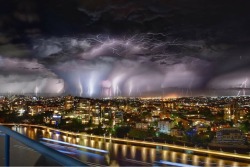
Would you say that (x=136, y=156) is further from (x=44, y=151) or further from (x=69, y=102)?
(x=69, y=102)

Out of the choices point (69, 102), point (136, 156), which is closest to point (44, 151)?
point (136, 156)

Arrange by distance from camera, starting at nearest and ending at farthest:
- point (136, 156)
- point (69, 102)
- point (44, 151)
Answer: point (44, 151) → point (136, 156) → point (69, 102)

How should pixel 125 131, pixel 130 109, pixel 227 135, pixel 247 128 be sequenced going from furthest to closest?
pixel 130 109
pixel 247 128
pixel 125 131
pixel 227 135

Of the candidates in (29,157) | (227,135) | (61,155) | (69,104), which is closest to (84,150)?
(29,157)

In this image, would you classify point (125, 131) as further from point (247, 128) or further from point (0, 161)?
point (0, 161)

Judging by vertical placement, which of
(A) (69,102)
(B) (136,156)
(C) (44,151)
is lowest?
(B) (136,156)

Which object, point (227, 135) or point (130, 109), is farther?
point (130, 109)

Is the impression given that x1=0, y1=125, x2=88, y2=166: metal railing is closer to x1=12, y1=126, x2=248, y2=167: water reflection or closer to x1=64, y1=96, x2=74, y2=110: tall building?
x1=12, y1=126, x2=248, y2=167: water reflection

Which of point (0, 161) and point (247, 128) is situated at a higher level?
point (0, 161)

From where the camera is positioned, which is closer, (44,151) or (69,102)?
(44,151)

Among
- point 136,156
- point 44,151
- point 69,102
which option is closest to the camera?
point 44,151

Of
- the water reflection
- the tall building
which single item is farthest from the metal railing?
the tall building
